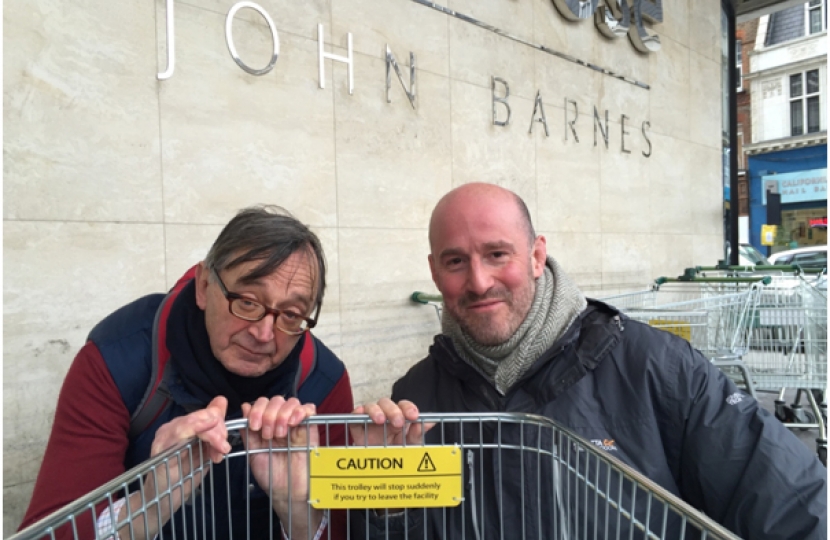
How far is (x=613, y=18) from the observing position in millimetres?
6277

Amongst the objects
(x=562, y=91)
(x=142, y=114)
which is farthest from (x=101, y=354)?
(x=562, y=91)

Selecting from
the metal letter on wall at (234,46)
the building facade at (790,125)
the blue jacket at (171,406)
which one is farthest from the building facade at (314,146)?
the building facade at (790,125)

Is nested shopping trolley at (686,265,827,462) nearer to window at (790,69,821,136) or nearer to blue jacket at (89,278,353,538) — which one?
blue jacket at (89,278,353,538)

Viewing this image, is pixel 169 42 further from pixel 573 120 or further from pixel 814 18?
pixel 814 18

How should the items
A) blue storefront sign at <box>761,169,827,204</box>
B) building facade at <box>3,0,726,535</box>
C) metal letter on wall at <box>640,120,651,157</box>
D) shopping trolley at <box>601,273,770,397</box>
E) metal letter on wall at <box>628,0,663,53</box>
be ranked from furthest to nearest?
blue storefront sign at <box>761,169,827,204</box> → metal letter on wall at <box>640,120,651,157</box> → metal letter on wall at <box>628,0,663,53</box> → shopping trolley at <box>601,273,770,397</box> → building facade at <box>3,0,726,535</box>

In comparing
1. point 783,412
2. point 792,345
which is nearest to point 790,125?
point 783,412

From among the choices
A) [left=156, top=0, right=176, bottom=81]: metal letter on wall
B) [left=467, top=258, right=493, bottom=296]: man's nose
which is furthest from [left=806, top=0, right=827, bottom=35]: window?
[left=467, top=258, right=493, bottom=296]: man's nose

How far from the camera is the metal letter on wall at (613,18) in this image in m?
6.20

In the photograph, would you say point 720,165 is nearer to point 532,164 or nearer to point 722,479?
point 532,164

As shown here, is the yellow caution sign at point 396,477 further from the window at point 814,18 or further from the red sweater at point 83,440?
the window at point 814,18

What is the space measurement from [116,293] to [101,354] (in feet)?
4.94

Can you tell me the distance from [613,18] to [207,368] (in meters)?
6.14

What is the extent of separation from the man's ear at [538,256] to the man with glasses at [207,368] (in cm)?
62

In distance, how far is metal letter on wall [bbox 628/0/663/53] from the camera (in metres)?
6.60
